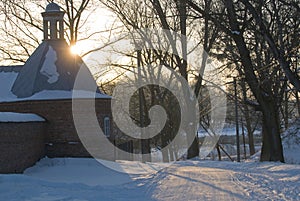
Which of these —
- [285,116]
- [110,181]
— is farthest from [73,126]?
[285,116]

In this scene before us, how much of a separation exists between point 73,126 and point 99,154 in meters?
1.67

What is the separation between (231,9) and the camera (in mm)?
19797

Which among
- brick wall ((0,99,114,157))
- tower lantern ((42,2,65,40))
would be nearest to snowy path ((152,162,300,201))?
brick wall ((0,99,114,157))

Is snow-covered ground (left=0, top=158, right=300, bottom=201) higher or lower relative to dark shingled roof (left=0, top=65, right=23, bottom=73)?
lower

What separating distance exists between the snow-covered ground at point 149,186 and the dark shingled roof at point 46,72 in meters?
4.34

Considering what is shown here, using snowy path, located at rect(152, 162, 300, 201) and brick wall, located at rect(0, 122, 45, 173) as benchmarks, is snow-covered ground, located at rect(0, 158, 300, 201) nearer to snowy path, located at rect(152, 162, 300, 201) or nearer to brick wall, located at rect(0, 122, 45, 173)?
snowy path, located at rect(152, 162, 300, 201)

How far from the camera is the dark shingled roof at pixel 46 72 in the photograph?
2062 centimetres

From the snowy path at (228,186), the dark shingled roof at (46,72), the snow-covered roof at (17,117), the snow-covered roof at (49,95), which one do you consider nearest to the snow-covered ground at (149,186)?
the snowy path at (228,186)

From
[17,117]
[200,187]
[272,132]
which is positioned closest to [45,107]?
[17,117]

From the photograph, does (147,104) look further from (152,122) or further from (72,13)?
(72,13)

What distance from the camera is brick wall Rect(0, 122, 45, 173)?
15812 mm

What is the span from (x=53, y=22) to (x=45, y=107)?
4.93 metres

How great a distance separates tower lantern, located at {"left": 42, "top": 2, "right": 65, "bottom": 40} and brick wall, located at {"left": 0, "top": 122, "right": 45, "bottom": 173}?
5704mm

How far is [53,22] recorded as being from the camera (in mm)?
22484
